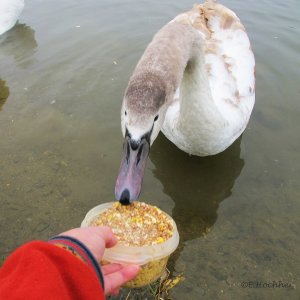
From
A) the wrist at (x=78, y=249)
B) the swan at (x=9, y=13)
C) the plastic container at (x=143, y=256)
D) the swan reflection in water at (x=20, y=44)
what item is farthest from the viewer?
the swan at (x=9, y=13)

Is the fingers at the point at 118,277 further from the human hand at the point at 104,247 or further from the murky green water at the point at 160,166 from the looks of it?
the murky green water at the point at 160,166

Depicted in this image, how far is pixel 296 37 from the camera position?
6.86 meters

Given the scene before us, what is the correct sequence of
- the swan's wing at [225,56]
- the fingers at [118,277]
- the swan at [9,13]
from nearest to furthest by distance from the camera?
the fingers at [118,277]
the swan's wing at [225,56]
the swan at [9,13]

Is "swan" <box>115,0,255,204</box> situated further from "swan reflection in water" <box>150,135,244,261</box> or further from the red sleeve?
the red sleeve

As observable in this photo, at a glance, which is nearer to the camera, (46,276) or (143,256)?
(46,276)

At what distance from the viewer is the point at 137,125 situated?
240 centimetres

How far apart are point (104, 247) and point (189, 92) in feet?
6.66

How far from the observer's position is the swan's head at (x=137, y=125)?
2389 mm

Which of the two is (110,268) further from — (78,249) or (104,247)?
(78,249)

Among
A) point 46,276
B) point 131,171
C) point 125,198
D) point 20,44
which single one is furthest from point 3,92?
point 46,276

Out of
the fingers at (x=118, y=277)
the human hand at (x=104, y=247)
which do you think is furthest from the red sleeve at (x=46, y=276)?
the fingers at (x=118, y=277)

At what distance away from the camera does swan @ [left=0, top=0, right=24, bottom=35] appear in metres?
7.41

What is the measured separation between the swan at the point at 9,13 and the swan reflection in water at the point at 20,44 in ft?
0.51

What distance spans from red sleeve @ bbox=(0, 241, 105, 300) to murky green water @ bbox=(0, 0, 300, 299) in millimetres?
1651
